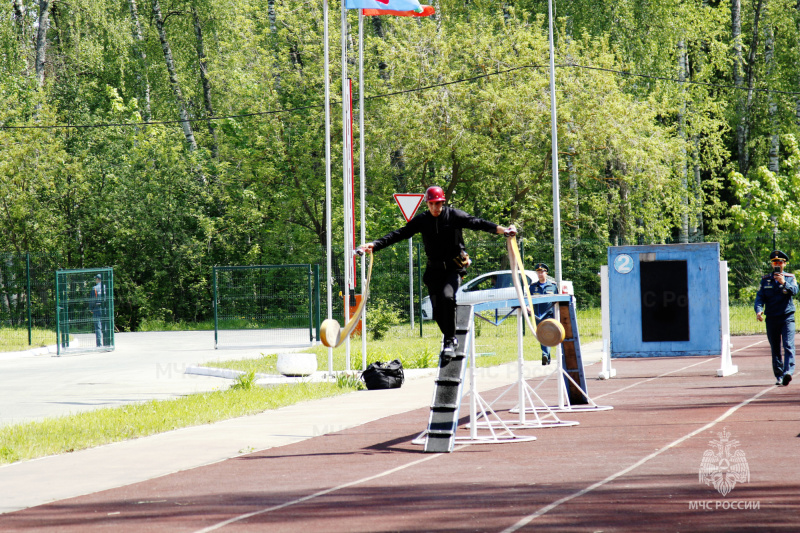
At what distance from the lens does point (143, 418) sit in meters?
12.2

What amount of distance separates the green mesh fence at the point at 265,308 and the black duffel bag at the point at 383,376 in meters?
10.5

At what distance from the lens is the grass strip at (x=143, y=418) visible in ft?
34.2

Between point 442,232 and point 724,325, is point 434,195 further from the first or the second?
point 724,325

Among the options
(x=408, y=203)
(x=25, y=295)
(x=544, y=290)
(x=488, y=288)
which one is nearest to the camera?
(x=544, y=290)

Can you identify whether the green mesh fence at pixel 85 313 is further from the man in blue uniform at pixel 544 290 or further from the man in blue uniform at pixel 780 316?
the man in blue uniform at pixel 780 316

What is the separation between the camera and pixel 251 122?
38281mm

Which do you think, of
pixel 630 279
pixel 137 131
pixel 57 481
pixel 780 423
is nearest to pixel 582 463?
pixel 780 423

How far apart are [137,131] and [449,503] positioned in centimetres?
4001

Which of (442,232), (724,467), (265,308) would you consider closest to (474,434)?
(442,232)

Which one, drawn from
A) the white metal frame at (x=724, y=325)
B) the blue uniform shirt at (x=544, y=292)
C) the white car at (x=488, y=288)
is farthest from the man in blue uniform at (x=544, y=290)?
the white car at (x=488, y=288)

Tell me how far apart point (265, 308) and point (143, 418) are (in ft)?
46.7

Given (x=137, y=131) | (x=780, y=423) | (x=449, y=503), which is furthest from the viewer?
(x=137, y=131)

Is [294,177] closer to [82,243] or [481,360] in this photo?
[82,243]

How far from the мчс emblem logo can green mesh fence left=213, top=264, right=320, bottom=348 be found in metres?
18.0
